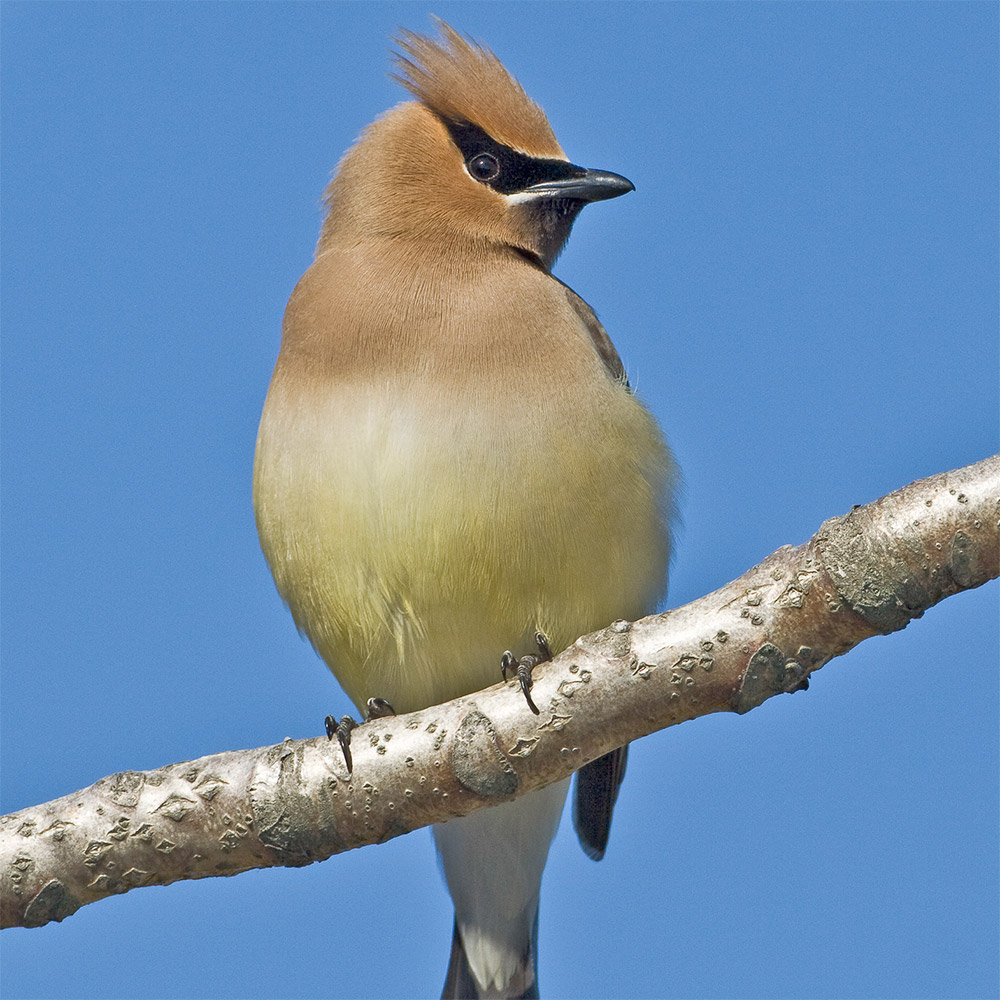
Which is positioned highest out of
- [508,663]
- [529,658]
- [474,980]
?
[508,663]

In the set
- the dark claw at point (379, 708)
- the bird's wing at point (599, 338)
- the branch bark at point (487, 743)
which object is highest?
the bird's wing at point (599, 338)

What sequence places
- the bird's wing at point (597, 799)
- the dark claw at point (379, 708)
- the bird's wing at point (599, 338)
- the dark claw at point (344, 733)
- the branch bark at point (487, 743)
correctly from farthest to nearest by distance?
the bird's wing at point (597, 799), the bird's wing at point (599, 338), the dark claw at point (379, 708), the dark claw at point (344, 733), the branch bark at point (487, 743)

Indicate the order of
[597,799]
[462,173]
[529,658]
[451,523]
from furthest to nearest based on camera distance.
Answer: [462,173]
[597,799]
[451,523]
[529,658]

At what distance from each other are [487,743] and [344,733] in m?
0.51

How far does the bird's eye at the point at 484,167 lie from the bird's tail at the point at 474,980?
3182 millimetres

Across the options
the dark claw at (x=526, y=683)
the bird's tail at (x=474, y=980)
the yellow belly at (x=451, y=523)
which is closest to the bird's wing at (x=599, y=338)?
the yellow belly at (x=451, y=523)

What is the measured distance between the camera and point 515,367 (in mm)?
4969

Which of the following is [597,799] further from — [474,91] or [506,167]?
[474,91]

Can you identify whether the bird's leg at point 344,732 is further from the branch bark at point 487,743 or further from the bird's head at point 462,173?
the bird's head at point 462,173

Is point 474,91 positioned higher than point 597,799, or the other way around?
point 474,91

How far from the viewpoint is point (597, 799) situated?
5629mm

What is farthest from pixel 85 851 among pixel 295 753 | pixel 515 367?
pixel 515 367

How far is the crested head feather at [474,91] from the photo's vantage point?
5.83m

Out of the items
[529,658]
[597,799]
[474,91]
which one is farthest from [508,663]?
[474,91]
